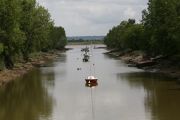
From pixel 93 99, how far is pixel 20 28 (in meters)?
50.7

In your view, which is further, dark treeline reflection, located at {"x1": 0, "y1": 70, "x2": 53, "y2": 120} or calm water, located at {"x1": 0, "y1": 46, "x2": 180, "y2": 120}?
dark treeline reflection, located at {"x1": 0, "y1": 70, "x2": 53, "y2": 120}

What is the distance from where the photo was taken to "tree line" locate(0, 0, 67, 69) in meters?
85.4

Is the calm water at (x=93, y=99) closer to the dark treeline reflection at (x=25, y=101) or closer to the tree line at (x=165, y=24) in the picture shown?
the dark treeline reflection at (x=25, y=101)

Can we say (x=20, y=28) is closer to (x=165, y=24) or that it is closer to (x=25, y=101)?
(x=165, y=24)

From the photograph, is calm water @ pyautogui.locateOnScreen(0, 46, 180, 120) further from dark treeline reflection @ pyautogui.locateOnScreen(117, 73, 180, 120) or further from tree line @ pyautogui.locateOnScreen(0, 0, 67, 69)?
tree line @ pyautogui.locateOnScreen(0, 0, 67, 69)

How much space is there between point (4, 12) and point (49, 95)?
2790 cm

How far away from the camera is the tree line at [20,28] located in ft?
280

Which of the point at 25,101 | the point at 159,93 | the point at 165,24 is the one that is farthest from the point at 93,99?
the point at 165,24

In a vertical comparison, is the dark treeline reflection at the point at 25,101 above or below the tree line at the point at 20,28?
below

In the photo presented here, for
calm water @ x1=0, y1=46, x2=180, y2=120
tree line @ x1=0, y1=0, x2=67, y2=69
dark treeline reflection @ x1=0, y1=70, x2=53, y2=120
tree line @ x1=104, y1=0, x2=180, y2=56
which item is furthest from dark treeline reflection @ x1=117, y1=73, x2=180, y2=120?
tree line @ x1=0, y1=0, x2=67, y2=69

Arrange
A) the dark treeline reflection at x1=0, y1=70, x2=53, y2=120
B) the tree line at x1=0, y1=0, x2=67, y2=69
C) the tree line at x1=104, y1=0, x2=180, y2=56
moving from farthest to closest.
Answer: the tree line at x1=0, y1=0, x2=67, y2=69 → the tree line at x1=104, y1=0, x2=180, y2=56 → the dark treeline reflection at x1=0, y1=70, x2=53, y2=120

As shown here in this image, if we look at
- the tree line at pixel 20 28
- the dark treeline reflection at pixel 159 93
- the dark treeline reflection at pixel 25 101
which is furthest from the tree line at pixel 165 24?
the tree line at pixel 20 28

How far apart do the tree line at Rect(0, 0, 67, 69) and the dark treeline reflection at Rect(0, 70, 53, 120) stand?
31.1 ft

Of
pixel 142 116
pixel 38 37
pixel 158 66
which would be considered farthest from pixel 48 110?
pixel 38 37
